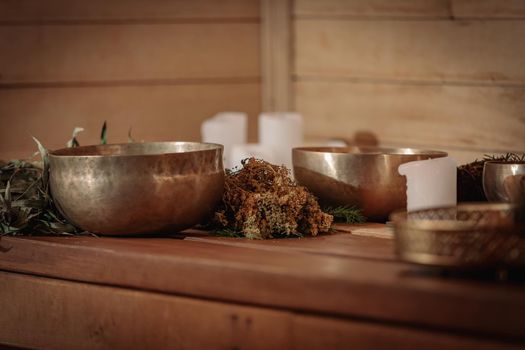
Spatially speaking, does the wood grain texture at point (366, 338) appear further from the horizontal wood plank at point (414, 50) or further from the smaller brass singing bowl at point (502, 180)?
the horizontal wood plank at point (414, 50)

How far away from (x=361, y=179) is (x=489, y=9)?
1442mm

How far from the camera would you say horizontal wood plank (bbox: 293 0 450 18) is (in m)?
2.94

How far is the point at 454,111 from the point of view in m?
2.91

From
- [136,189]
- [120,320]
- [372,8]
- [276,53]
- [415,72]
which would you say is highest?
[372,8]

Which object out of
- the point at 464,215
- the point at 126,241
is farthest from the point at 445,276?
the point at 126,241

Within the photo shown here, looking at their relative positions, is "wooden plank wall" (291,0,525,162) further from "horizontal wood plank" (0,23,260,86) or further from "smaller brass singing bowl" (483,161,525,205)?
"smaller brass singing bowl" (483,161,525,205)

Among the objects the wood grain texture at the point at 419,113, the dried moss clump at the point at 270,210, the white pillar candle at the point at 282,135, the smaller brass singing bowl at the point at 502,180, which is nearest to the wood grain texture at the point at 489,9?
the wood grain texture at the point at 419,113

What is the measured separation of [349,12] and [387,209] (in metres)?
1.89

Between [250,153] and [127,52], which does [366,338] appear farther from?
[127,52]

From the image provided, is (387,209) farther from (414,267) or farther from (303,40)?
(303,40)

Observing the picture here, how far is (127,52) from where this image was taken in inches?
137

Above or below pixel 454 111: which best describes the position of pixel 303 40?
above

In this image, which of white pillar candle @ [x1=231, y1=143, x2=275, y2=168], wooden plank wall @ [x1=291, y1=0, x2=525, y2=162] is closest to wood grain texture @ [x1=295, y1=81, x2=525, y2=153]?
wooden plank wall @ [x1=291, y1=0, x2=525, y2=162]

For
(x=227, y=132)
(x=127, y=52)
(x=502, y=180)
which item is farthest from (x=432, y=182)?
(x=127, y=52)
